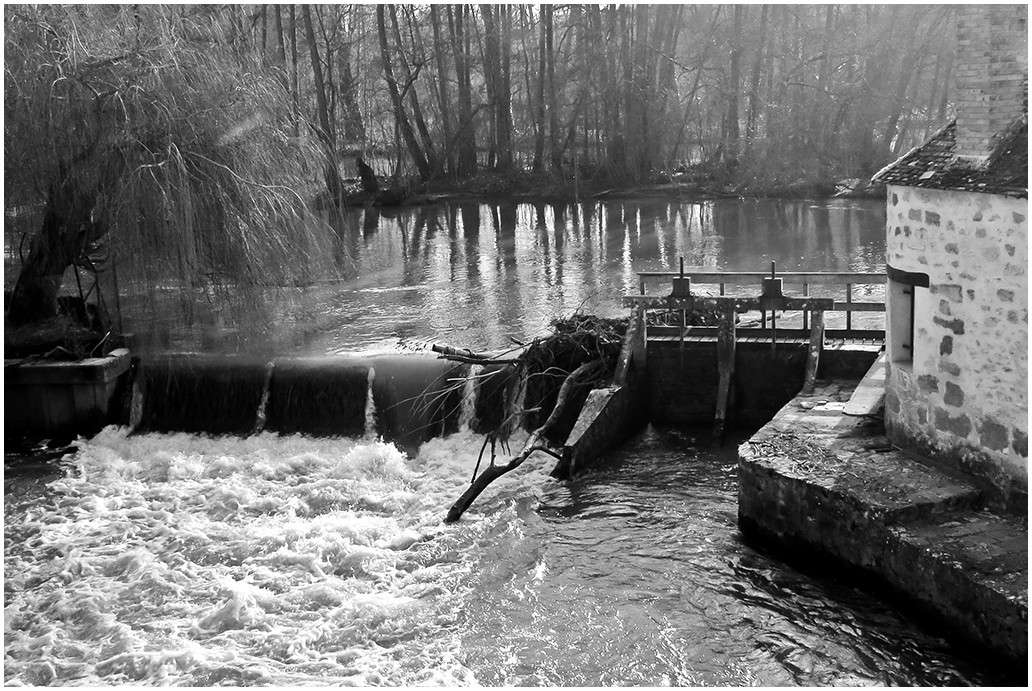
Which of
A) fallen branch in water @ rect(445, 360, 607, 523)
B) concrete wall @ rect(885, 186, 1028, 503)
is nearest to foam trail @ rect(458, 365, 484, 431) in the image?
fallen branch in water @ rect(445, 360, 607, 523)

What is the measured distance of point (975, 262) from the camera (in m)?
8.17

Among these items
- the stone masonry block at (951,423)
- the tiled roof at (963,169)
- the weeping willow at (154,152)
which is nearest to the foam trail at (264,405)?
the weeping willow at (154,152)

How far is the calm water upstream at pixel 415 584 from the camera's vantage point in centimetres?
779

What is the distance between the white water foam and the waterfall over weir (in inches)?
12.5

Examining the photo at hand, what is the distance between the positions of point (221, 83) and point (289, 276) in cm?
238

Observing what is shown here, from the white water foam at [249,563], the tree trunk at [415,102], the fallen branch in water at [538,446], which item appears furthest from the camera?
the tree trunk at [415,102]

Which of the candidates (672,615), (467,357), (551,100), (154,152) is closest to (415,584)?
(672,615)

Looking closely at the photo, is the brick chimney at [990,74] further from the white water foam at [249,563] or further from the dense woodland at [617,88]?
the dense woodland at [617,88]

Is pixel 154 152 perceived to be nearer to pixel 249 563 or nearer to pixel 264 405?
pixel 264 405

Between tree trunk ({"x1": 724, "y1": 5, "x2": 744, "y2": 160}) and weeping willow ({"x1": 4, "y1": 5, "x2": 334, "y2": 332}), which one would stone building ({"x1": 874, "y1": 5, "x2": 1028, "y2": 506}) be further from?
tree trunk ({"x1": 724, "y1": 5, "x2": 744, "y2": 160})

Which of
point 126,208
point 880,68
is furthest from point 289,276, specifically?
point 880,68

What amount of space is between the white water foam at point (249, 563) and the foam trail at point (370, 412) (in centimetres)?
24

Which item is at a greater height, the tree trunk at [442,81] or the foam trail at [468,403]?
the tree trunk at [442,81]

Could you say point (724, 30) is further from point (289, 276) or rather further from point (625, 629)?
point (625, 629)
